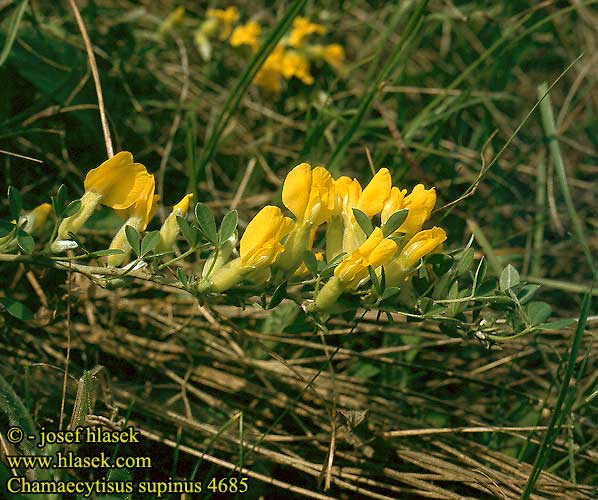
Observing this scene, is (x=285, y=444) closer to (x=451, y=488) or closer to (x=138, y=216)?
(x=451, y=488)

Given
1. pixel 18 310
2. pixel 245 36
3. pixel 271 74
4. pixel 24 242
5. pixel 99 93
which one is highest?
pixel 245 36

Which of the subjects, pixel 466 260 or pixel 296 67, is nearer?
pixel 466 260

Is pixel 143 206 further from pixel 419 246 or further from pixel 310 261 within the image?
pixel 419 246

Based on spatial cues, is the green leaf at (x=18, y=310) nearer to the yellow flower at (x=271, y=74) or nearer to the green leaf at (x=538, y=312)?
the green leaf at (x=538, y=312)

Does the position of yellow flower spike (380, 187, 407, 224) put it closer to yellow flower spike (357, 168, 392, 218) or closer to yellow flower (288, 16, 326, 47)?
yellow flower spike (357, 168, 392, 218)

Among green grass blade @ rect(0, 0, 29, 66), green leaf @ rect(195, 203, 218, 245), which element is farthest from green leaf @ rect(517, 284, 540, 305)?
green grass blade @ rect(0, 0, 29, 66)

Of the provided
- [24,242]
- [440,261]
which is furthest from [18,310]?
[440,261]

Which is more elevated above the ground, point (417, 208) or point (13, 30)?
point (13, 30)

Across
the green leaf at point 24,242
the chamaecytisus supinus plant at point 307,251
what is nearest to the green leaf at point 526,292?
the chamaecytisus supinus plant at point 307,251
